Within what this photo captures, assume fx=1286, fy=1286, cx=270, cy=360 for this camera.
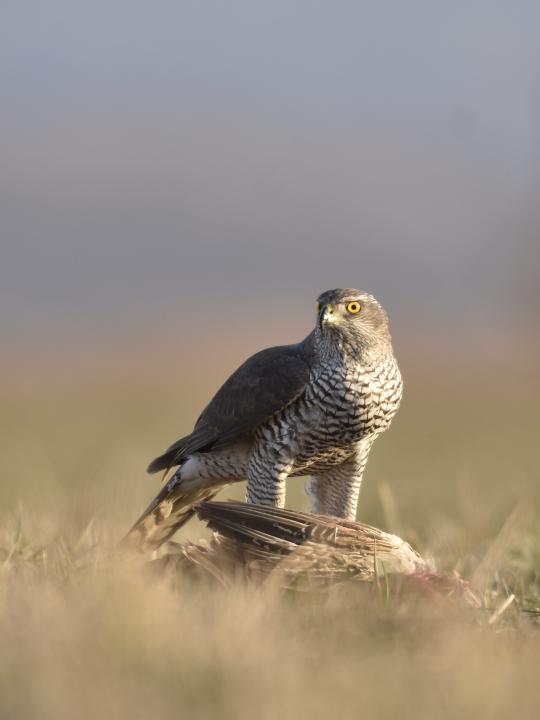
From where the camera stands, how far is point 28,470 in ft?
38.2

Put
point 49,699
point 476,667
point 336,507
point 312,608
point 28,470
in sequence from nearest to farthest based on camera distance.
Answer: point 49,699, point 476,667, point 312,608, point 336,507, point 28,470

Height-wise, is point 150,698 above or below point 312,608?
below

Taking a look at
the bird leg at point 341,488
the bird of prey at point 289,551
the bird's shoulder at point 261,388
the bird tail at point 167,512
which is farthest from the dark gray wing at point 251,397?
the bird of prey at point 289,551

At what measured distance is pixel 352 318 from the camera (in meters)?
6.12

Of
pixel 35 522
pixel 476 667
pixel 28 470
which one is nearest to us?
pixel 476 667

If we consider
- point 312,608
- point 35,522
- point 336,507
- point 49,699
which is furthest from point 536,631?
point 336,507

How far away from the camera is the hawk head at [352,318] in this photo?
6.07 m

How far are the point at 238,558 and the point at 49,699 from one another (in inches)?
52.6

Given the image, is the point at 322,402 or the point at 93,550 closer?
the point at 93,550

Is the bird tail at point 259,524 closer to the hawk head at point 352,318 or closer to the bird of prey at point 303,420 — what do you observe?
the bird of prey at point 303,420

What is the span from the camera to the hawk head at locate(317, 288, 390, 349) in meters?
6.07

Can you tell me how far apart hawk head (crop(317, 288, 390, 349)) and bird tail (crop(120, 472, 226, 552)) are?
109cm

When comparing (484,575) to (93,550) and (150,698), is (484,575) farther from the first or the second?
(150,698)

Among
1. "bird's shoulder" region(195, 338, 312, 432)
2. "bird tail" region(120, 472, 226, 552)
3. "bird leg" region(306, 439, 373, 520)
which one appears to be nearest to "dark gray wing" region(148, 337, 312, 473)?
"bird's shoulder" region(195, 338, 312, 432)
